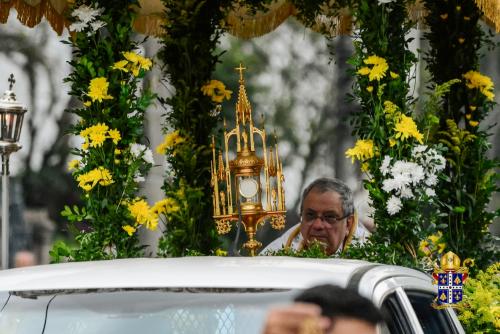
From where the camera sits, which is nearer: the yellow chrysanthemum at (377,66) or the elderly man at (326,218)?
the yellow chrysanthemum at (377,66)

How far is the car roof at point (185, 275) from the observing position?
400 cm

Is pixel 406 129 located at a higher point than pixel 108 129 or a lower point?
lower

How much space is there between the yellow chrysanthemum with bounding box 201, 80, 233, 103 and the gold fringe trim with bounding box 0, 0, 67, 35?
1469 millimetres

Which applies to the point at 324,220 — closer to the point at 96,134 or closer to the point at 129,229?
the point at 129,229

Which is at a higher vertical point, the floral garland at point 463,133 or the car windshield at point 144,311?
the floral garland at point 463,133

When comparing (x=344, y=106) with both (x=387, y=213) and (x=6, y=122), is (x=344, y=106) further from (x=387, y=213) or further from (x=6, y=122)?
(x=387, y=213)

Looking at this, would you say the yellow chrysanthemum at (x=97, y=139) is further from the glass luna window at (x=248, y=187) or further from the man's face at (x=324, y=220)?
the man's face at (x=324, y=220)

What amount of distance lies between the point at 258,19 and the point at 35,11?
261 centimetres

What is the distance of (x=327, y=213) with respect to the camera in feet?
42.4

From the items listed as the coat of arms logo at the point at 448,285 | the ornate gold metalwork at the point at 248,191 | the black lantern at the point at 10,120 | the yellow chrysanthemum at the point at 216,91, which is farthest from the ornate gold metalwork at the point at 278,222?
the black lantern at the point at 10,120

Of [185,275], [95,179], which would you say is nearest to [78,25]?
[95,179]

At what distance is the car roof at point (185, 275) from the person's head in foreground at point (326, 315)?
1.06m

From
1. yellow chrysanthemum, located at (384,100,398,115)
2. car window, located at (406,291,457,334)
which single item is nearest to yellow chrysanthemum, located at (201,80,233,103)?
yellow chrysanthemum, located at (384,100,398,115)

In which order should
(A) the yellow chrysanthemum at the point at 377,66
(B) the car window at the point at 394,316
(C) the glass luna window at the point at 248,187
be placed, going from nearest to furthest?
(B) the car window at the point at 394,316 → (A) the yellow chrysanthemum at the point at 377,66 → (C) the glass luna window at the point at 248,187
